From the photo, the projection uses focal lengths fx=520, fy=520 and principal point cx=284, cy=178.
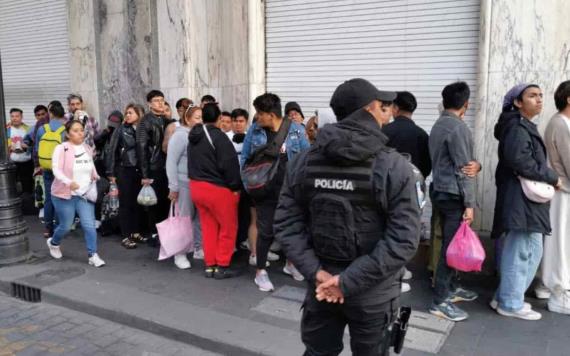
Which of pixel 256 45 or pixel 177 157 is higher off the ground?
pixel 256 45

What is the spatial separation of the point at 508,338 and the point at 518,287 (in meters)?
0.51

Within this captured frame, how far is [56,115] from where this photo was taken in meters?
7.04

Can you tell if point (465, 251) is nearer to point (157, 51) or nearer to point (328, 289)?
point (328, 289)

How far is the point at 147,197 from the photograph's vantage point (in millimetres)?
6227

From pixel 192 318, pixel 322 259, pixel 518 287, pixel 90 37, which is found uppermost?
pixel 90 37

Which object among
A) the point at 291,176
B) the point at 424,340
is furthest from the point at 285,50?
the point at 291,176

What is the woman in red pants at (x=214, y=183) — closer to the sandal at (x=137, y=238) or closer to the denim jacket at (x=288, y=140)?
the denim jacket at (x=288, y=140)

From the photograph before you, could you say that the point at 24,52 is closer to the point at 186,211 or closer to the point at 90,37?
the point at 90,37

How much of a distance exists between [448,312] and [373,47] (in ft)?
11.4

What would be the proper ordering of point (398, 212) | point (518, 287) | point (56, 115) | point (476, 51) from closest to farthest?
point (398, 212), point (518, 287), point (476, 51), point (56, 115)

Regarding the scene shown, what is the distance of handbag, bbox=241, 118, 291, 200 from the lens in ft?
16.2

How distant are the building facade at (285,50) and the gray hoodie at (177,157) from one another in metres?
1.86

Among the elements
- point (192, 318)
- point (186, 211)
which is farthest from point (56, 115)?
point (192, 318)

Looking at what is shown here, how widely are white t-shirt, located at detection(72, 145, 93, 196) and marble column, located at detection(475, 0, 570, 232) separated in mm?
4324
